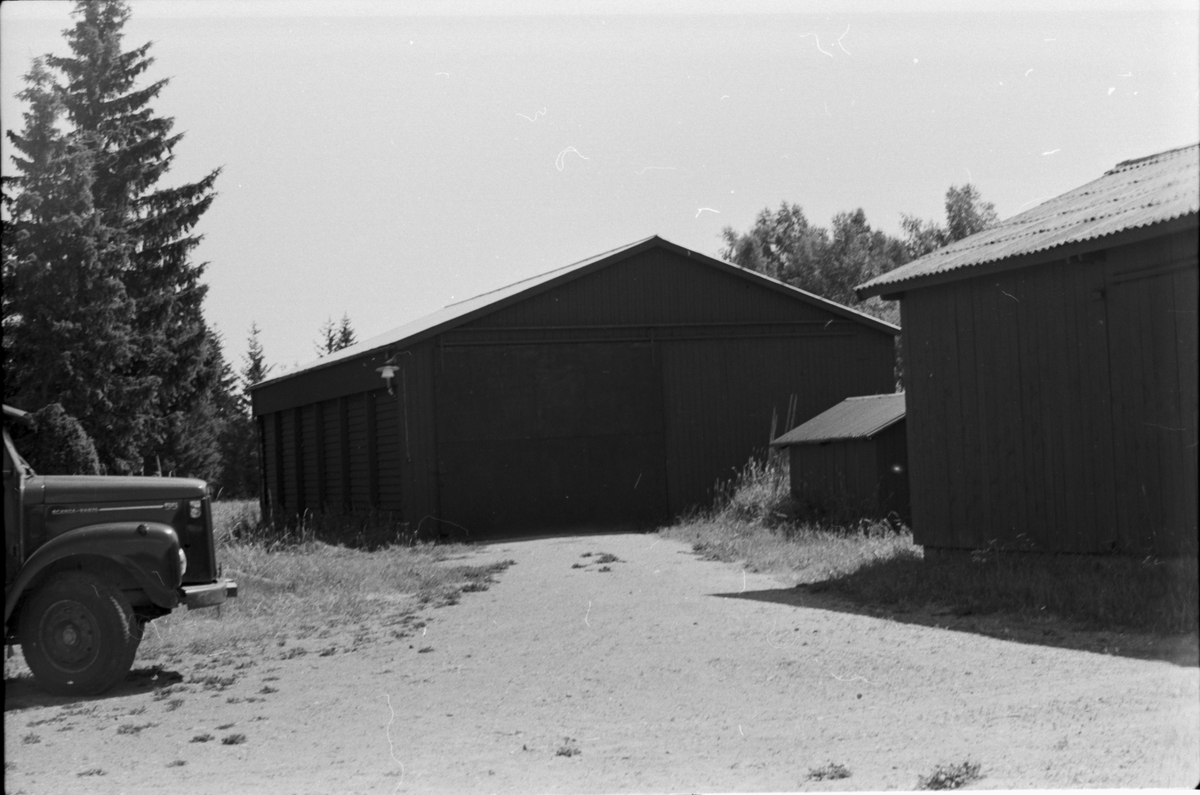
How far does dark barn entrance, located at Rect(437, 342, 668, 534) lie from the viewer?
69.5 feet

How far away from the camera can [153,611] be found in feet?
28.0

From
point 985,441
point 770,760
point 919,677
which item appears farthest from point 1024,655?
point 985,441

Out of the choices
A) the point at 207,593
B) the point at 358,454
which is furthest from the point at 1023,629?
the point at 358,454

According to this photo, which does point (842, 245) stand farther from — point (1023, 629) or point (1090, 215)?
point (1023, 629)

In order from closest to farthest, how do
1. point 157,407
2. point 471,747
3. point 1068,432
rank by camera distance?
point 471,747
point 1068,432
point 157,407

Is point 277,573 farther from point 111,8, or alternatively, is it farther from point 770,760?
point 111,8

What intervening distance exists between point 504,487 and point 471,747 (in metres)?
15.2

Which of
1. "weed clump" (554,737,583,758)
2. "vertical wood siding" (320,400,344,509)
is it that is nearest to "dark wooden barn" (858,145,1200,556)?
"weed clump" (554,737,583,758)

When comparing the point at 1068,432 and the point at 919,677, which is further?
the point at 1068,432

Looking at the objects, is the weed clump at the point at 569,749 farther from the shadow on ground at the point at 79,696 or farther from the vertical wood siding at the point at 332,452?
the vertical wood siding at the point at 332,452

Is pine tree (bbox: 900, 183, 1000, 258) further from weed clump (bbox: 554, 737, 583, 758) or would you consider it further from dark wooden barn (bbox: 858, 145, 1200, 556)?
weed clump (bbox: 554, 737, 583, 758)

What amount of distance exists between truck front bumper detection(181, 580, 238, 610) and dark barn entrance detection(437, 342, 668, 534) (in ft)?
39.9

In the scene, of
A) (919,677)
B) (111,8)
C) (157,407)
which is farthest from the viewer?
(157,407)

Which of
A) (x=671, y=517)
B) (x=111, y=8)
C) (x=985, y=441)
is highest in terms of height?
(x=111, y=8)
